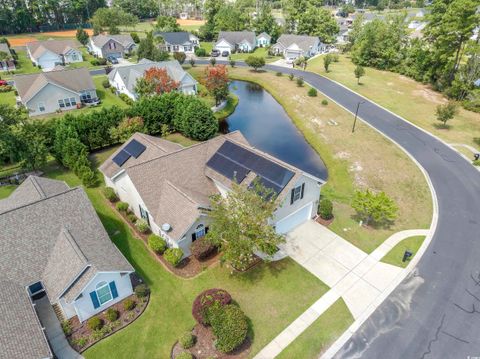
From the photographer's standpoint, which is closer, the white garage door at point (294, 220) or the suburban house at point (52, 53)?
the white garage door at point (294, 220)

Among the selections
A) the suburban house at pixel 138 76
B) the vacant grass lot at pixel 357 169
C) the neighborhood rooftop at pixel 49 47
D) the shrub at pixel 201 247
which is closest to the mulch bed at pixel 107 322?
the shrub at pixel 201 247

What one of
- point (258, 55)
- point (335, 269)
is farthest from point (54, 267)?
point (258, 55)

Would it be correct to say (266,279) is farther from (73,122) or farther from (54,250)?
(73,122)

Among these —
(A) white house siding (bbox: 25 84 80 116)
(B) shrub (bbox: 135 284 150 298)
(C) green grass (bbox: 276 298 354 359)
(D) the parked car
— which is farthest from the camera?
(D) the parked car

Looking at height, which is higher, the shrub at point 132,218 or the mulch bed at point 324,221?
the shrub at point 132,218

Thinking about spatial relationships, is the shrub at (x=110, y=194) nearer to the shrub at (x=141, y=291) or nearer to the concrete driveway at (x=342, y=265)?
the shrub at (x=141, y=291)

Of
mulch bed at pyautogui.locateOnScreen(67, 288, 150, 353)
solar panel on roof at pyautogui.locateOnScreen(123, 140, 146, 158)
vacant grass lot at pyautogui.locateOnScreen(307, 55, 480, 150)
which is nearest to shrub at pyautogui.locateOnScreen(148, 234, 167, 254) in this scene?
mulch bed at pyautogui.locateOnScreen(67, 288, 150, 353)

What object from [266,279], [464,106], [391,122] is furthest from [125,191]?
[464,106]

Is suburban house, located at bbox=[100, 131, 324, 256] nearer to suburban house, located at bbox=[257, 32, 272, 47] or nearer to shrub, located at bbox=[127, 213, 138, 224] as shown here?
shrub, located at bbox=[127, 213, 138, 224]
